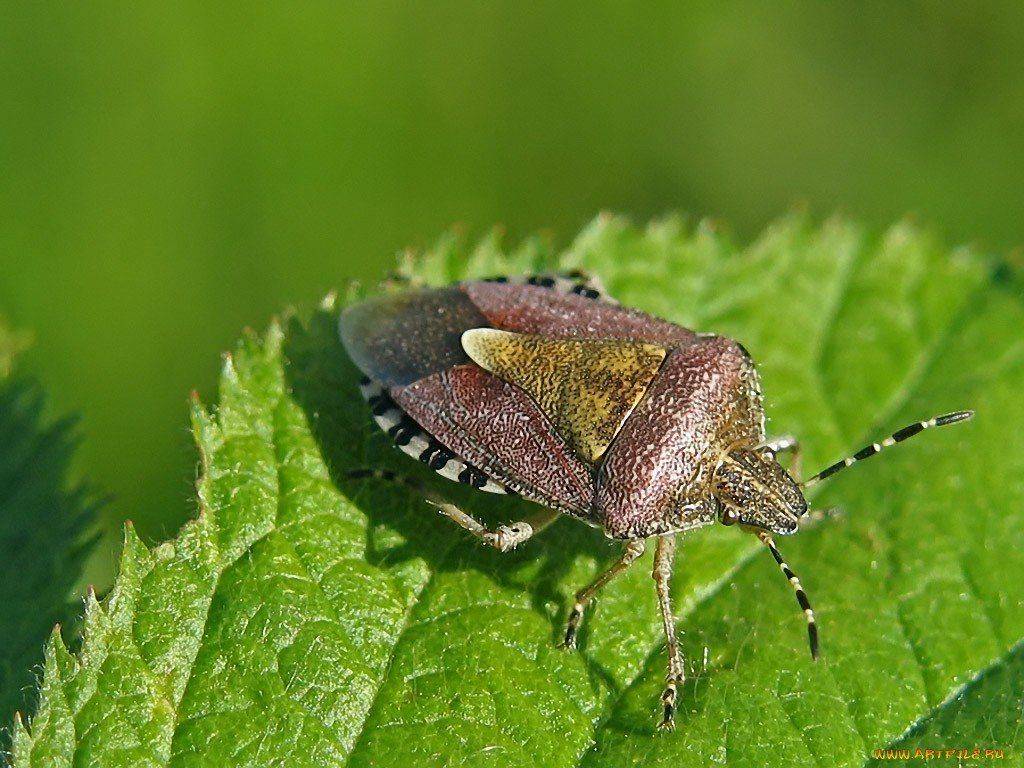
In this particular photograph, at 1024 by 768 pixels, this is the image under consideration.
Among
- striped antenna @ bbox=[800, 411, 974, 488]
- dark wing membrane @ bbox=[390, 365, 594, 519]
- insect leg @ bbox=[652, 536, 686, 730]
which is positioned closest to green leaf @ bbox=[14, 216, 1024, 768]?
insect leg @ bbox=[652, 536, 686, 730]

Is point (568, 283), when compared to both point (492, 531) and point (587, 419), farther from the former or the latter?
point (492, 531)

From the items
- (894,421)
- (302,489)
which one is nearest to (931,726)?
(894,421)

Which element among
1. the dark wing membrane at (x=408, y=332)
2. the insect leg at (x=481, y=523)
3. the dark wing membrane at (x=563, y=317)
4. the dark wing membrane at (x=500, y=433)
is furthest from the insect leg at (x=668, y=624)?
the dark wing membrane at (x=408, y=332)

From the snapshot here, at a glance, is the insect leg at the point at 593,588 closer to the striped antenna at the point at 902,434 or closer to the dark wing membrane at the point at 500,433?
the dark wing membrane at the point at 500,433

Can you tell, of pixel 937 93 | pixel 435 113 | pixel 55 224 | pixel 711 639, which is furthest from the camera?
pixel 937 93

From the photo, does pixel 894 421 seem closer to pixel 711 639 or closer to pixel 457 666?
pixel 711 639

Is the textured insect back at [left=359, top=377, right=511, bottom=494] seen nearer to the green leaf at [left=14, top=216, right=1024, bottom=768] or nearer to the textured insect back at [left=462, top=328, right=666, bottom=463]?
the green leaf at [left=14, top=216, right=1024, bottom=768]
